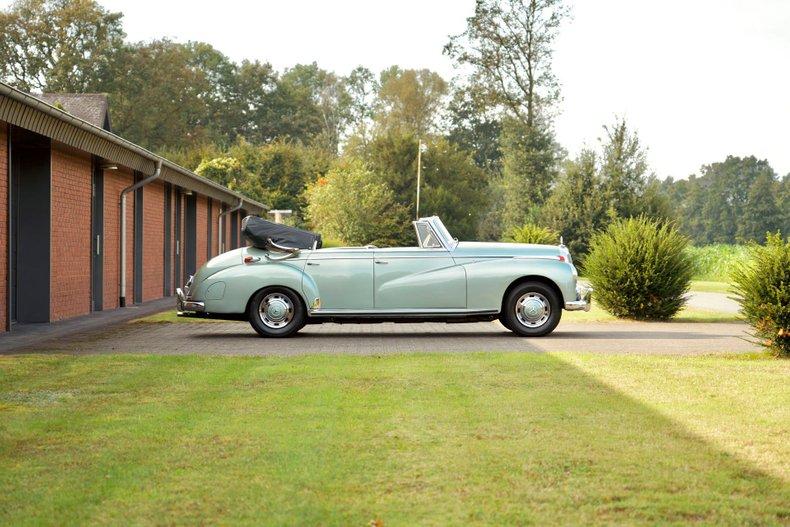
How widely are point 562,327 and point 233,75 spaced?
70.6 m

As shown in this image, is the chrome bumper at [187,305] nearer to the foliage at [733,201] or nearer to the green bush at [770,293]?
the green bush at [770,293]

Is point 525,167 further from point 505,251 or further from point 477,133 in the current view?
point 505,251

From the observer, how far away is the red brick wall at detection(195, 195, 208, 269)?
30297 mm

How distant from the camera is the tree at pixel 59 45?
60500 mm

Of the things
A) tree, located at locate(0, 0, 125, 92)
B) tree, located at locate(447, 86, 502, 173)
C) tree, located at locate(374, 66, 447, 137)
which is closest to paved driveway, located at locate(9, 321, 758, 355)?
tree, located at locate(0, 0, 125, 92)

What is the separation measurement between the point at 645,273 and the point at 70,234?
9672mm

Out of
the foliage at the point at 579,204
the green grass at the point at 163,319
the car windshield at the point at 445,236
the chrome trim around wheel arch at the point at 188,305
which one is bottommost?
the green grass at the point at 163,319

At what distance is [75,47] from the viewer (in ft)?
207

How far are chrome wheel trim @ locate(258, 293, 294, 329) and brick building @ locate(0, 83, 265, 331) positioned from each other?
333 centimetres

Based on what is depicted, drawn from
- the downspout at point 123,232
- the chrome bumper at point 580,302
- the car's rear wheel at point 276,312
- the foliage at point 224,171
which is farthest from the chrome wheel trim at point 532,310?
the foliage at point 224,171

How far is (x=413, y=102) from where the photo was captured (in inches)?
3455

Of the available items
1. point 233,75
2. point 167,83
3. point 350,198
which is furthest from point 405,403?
point 233,75

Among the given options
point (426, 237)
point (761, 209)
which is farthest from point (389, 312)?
point (761, 209)

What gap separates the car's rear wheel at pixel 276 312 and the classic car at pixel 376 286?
13 mm
